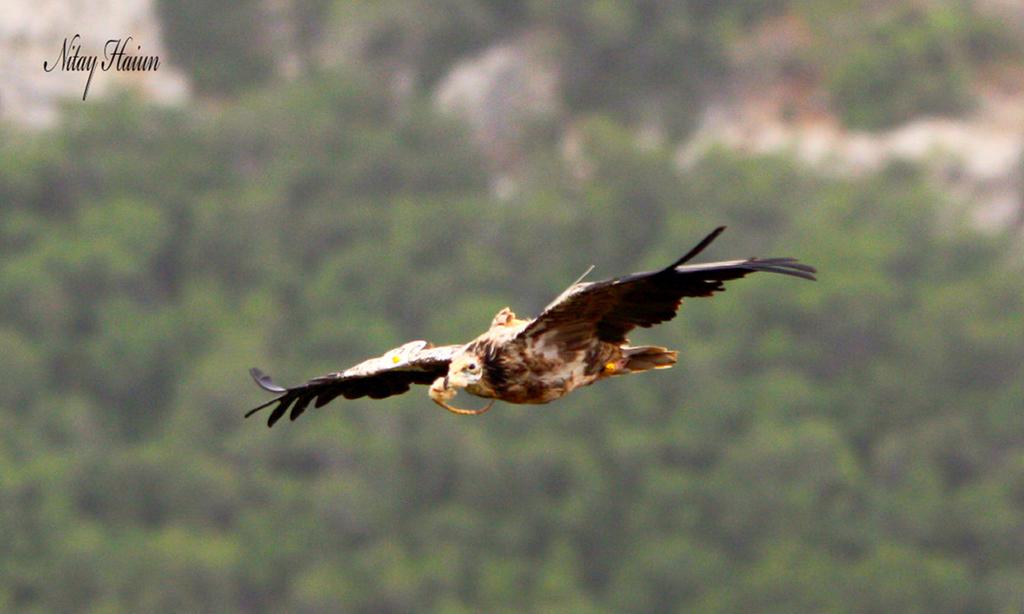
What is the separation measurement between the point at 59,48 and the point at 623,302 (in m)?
45.7

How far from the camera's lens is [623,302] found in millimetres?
10367

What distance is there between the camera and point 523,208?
5972 cm

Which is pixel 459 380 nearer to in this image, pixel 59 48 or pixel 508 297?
pixel 59 48

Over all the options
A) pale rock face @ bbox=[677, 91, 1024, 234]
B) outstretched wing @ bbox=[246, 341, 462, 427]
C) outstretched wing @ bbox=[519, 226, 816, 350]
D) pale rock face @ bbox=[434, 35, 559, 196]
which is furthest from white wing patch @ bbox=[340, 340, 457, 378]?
pale rock face @ bbox=[434, 35, 559, 196]

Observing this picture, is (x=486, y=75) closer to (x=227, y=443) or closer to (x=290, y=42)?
(x=290, y=42)

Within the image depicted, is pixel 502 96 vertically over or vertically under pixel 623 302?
over

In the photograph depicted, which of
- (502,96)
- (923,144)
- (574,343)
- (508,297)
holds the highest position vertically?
(502,96)

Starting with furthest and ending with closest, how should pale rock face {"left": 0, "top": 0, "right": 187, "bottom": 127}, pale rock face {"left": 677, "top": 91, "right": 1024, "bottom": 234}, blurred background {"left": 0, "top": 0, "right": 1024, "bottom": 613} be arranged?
pale rock face {"left": 0, "top": 0, "right": 187, "bottom": 127} < pale rock face {"left": 677, "top": 91, "right": 1024, "bottom": 234} < blurred background {"left": 0, "top": 0, "right": 1024, "bottom": 613}

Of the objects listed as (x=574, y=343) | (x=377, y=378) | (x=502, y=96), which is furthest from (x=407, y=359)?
(x=502, y=96)

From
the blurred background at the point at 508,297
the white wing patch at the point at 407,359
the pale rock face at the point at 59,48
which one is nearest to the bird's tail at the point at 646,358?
the white wing patch at the point at 407,359

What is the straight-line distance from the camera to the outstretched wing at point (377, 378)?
445 inches

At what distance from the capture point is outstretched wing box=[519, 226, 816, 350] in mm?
9922

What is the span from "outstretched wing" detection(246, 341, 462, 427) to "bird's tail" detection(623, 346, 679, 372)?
0.89 meters

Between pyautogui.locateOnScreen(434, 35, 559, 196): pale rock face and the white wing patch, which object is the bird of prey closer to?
the white wing patch
